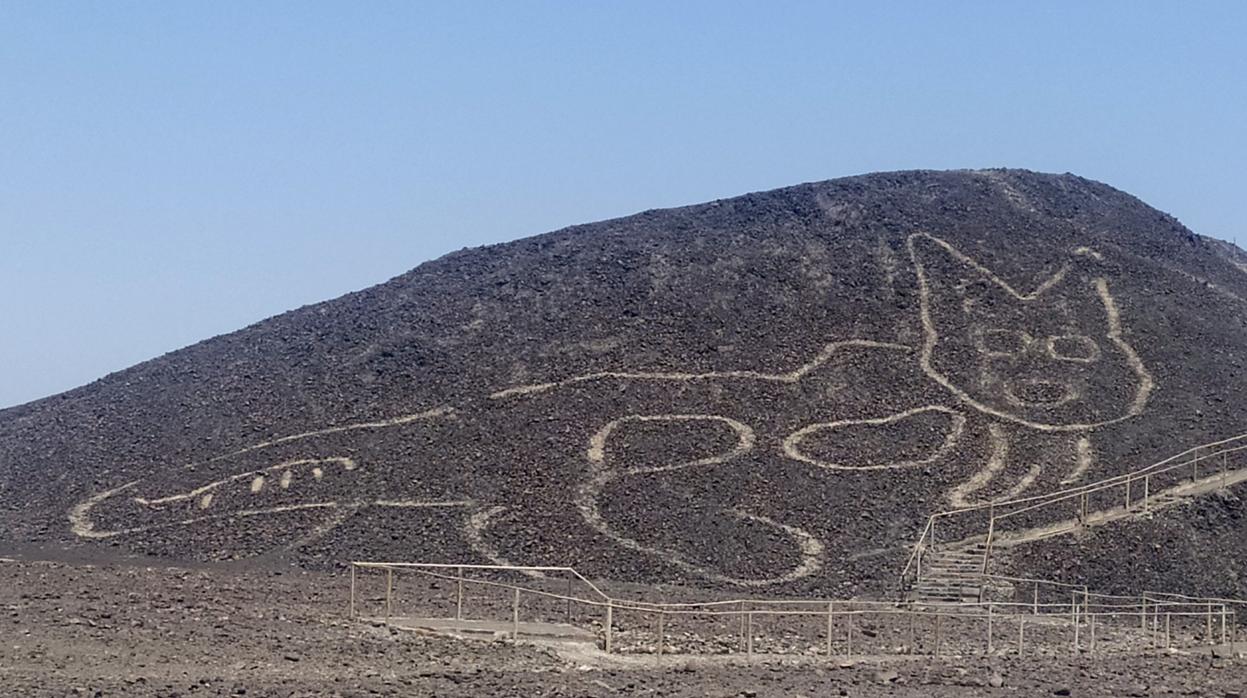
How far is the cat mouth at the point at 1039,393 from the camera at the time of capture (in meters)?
46.8

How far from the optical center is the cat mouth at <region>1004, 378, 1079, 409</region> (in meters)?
46.8

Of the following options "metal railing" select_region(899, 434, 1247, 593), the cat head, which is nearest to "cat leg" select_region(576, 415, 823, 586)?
"metal railing" select_region(899, 434, 1247, 593)

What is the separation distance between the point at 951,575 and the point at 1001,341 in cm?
1260

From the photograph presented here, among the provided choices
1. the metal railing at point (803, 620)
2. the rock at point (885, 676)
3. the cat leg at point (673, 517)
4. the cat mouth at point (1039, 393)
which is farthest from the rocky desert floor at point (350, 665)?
the cat mouth at point (1039, 393)

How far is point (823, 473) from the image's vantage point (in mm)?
43094

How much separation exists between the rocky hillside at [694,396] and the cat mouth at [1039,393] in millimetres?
116

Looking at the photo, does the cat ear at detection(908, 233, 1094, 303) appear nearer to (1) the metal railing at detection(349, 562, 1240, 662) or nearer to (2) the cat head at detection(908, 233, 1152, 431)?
(2) the cat head at detection(908, 233, 1152, 431)

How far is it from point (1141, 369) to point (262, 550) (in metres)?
24.1

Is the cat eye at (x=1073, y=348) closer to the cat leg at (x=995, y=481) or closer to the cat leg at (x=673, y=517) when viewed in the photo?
the cat leg at (x=995, y=481)

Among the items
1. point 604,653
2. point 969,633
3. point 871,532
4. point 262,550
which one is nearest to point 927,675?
point 604,653

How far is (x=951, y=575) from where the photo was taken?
38750mm

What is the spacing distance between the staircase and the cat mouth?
7649 mm

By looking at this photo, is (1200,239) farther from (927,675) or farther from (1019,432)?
(927,675)

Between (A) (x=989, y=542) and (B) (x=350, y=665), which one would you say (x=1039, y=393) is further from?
(B) (x=350, y=665)
